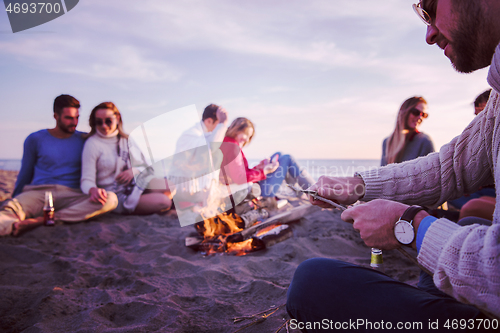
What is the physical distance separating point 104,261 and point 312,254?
2.31m

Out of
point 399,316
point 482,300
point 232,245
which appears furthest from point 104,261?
point 482,300

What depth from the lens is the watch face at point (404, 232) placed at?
44.9 inches

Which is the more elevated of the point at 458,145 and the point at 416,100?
the point at 416,100

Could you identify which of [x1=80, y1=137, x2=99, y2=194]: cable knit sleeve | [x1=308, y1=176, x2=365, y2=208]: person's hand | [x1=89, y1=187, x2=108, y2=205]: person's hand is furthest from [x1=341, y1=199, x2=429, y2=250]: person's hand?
[x1=80, y1=137, x2=99, y2=194]: cable knit sleeve

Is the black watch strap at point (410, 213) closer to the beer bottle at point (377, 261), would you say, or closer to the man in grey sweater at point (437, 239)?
the man in grey sweater at point (437, 239)

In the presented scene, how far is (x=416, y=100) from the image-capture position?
Answer: 4.82 m

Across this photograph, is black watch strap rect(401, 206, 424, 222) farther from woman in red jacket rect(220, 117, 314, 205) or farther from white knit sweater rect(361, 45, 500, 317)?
woman in red jacket rect(220, 117, 314, 205)

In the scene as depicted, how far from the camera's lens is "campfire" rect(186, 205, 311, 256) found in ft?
11.6

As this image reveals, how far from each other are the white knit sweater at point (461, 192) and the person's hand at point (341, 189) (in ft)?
0.18

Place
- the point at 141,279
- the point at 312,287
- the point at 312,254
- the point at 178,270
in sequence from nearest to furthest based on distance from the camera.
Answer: the point at 312,287
the point at 141,279
the point at 178,270
the point at 312,254

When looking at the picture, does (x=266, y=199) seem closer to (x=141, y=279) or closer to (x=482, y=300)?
(x=141, y=279)

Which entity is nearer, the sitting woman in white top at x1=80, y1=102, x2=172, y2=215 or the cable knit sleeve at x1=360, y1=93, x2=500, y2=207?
the cable knit sleeve at x1=360, y1=93, x2=500, y2=207

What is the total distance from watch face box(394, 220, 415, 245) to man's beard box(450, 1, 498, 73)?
857 mm

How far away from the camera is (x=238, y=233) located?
3646 millimetres
